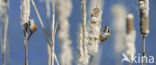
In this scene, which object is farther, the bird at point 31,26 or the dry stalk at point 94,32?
the bird at point 31,26

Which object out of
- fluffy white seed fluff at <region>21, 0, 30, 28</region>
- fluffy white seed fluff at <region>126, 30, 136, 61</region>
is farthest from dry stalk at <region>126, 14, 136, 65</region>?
fluffy white seed fluff at <region>21, 0, 30, 28</region>

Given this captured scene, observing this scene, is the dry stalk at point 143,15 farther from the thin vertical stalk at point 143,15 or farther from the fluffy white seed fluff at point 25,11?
the fluffy white seed fluff at point 25,11

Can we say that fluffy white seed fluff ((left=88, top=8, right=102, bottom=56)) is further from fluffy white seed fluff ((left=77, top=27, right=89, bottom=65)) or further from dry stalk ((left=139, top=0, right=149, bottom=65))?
dry stalk ((left=139, top=0, right=149, bottom=65))

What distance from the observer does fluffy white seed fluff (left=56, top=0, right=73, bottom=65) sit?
848mm

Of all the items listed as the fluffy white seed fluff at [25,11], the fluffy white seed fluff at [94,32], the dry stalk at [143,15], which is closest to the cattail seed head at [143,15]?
the dry stalk at [143,15]

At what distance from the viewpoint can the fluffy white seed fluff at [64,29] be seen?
2.78ft

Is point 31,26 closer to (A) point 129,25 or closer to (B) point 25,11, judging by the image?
(B) point 25,11

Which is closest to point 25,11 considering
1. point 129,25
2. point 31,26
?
point 31,26

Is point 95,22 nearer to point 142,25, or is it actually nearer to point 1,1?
point 142,25

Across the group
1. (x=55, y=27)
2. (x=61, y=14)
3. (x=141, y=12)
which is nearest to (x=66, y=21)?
(x=61, y=14)

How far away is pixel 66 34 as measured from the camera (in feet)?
2.89

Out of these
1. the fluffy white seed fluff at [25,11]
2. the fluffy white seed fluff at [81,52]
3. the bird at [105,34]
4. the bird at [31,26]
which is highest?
the fluffy white seed fluff at [25,11]

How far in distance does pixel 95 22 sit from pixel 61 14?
0.11 metres

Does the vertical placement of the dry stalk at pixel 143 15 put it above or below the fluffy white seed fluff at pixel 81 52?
above
